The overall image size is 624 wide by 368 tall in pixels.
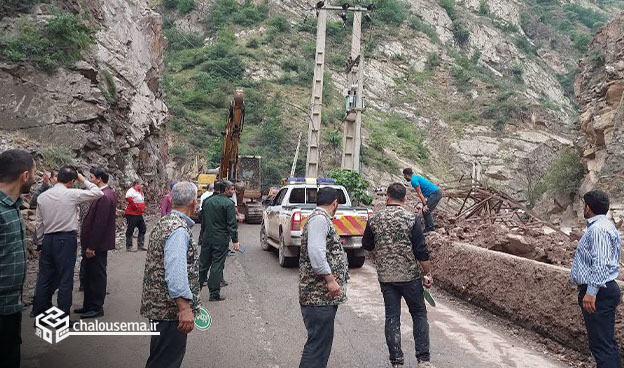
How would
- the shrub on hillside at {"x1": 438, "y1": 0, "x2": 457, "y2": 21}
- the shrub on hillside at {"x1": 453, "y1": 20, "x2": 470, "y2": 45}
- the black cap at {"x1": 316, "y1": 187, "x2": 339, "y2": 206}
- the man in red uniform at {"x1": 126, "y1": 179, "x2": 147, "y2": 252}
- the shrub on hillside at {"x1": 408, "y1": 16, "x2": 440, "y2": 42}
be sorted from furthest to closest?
the shrub on hillside at {"x1": 438, "y1": 0, "x2": 457, "y2": 21} → the shrub on hillside at {"x1": 453, "y1": 20, "x2": 470, "y2": 45} → the shrub on hillside at {"x1": 408, "y1": 16, "x2": 440, "y2": 42} → the man in red uniform at {"x1": 126, "y1": 179, "x2": 147, "y2": 252} → the black cap at {"x1": 316, "y1": 187, "x2": 339, "y2": 206}

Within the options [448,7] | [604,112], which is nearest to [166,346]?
[604,112]

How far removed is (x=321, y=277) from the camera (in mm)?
3912

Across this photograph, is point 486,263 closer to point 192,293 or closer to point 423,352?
point 423,352

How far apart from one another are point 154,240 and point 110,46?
20.7 m

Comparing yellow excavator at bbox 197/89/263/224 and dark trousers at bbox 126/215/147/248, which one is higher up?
yellow excavator at bbox 197/89/263/224

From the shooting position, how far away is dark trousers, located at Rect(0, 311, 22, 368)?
3195 millimetres

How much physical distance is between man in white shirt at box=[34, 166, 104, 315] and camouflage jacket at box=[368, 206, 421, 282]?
3.44 metres

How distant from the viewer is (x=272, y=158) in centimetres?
3866

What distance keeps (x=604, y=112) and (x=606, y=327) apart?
59.8 ft

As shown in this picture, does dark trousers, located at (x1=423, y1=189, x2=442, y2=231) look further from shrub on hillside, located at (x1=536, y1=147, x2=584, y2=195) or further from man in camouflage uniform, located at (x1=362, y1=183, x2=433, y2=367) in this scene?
shrub on hillside, located at (x1=536, y1=147, x2=584, y2=195)

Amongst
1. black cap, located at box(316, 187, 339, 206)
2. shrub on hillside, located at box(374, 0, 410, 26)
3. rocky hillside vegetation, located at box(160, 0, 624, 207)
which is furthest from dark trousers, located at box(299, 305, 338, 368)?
shrub on hillside, located at box(374, 0, 410, 26)

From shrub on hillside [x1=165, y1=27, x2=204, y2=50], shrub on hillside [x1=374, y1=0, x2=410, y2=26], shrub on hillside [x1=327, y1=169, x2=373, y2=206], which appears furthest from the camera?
shrub on hillside [x1=374, y1=0, x2=410, y2=26]

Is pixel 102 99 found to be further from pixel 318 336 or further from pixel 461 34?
pixel 461 34

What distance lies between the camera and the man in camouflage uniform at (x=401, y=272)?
4703mm
